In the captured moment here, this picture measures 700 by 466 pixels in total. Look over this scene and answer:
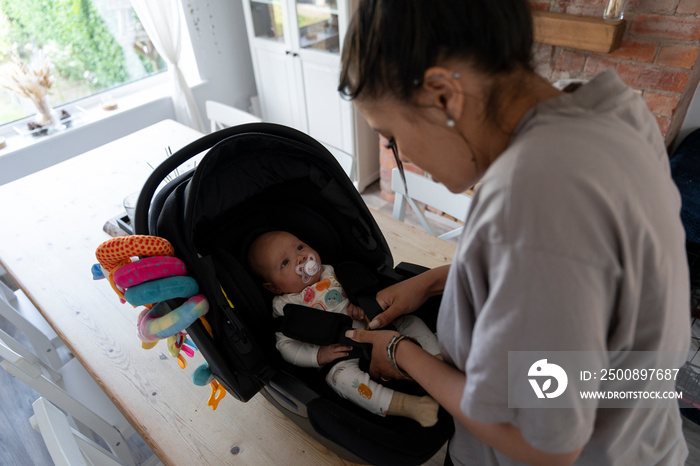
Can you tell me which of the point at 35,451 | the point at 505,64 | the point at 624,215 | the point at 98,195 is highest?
the point at 505,64

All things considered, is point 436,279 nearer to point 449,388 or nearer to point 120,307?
point 449,388

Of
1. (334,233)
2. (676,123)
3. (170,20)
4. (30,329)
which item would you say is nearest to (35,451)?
(30,329)

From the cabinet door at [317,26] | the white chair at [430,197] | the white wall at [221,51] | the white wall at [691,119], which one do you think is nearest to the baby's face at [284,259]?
the white chair at [430,197]

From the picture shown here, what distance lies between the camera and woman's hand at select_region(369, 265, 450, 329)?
104cm

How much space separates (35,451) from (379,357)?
71.2 inches

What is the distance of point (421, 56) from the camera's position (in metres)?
0.49

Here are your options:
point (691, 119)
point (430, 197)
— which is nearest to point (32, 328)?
point (430, 197)

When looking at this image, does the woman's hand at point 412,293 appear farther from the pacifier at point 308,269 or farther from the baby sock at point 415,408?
the pacifier at point 308,269

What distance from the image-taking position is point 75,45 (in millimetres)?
2857

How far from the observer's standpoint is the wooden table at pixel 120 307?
988 mm

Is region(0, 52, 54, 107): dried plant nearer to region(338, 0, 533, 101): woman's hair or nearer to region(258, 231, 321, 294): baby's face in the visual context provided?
region(258, 231, 321, 294): baby's face

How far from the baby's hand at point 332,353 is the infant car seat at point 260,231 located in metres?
0.05

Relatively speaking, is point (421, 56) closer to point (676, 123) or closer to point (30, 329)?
point (30, 329)

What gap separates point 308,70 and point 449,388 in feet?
8.91
